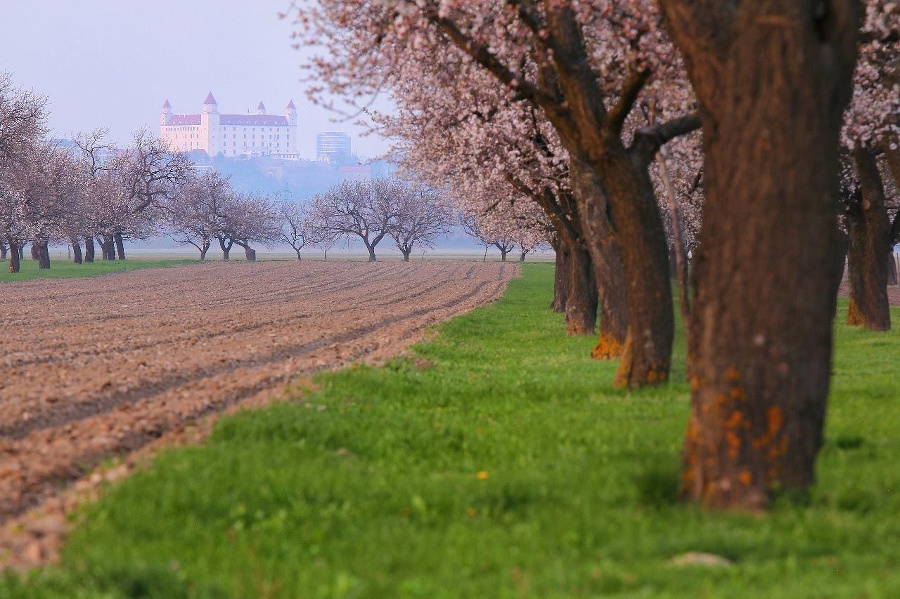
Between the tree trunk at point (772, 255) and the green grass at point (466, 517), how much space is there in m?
0.48

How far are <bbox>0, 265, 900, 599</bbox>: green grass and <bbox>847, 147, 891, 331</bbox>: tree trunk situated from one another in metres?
18.2

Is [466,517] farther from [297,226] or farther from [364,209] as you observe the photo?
[297,226]

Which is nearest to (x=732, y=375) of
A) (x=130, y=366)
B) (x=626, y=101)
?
(x=626, y=101)

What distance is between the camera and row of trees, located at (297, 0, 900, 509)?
8.27m

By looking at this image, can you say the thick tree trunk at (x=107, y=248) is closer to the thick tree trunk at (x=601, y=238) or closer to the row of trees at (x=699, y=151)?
the row of trees at (x=699, y=151)

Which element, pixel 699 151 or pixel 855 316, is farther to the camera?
pixel 855 316

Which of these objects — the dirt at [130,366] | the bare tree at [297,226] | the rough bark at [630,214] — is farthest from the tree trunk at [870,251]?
the bare tree at [297,226]

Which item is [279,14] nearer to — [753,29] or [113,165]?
[753,29]

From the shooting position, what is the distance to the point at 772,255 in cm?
827

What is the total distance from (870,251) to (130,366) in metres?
21.9

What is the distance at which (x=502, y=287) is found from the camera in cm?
7056

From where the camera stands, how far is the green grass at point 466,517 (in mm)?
6566

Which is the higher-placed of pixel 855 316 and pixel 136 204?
pixel 136 204

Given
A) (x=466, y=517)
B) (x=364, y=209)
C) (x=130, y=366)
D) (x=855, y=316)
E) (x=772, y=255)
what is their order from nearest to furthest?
(x=772, y=255)
(x=466, y=517)
(x=130, y=366)
(x=855, y=316)
(x=364, y=209)
